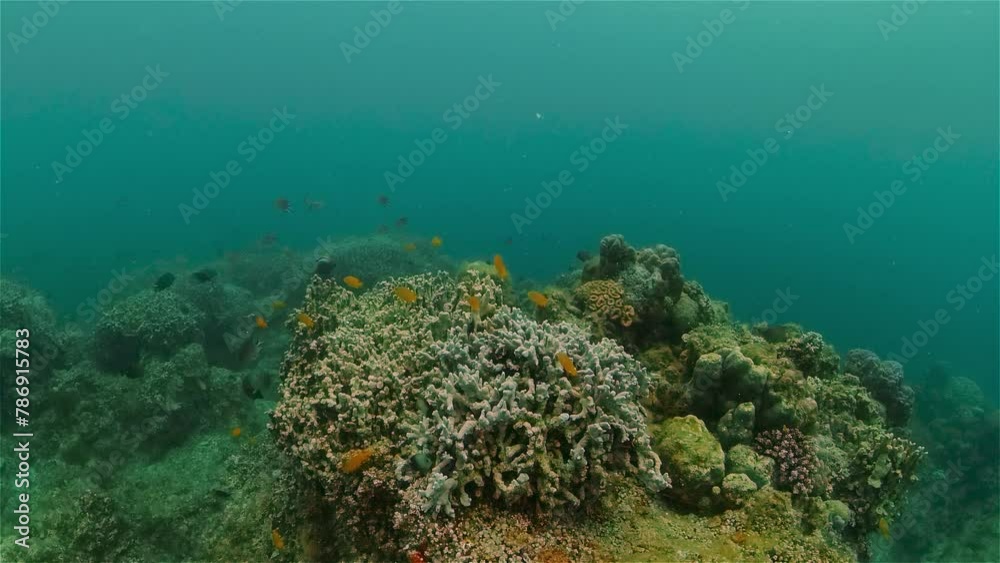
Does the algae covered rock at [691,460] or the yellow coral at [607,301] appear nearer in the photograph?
the algae covered rock at [691,460]

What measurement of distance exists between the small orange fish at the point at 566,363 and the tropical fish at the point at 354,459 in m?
1.88

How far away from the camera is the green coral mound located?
439 cm

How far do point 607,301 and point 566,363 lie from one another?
3646 mm

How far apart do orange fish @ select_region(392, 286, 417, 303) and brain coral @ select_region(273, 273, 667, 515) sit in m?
0.66

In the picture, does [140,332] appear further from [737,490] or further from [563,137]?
[563,137]

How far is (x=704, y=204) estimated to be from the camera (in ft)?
284

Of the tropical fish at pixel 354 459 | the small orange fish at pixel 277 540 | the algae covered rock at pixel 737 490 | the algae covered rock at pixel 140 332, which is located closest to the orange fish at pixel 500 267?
the tropical fish at pixel 354 459

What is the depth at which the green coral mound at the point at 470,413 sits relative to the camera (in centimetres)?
439

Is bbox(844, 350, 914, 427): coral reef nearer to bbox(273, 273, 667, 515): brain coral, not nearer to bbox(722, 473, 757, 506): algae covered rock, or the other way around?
bbox(722, 473, 757, 506): algae covered rock

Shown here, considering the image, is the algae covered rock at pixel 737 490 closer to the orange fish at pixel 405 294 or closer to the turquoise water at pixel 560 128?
the orange fish at pixel 405 294

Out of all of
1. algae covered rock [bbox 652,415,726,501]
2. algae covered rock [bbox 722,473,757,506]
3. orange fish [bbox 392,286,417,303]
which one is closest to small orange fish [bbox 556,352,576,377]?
algae covered rock [bbox 652,415,726,501]

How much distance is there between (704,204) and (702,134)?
128 feet

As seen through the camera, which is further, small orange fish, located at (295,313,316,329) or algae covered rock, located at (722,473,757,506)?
small orange fish, located at (295,313,316,329)

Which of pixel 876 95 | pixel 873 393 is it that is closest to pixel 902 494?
pixel 873 393
